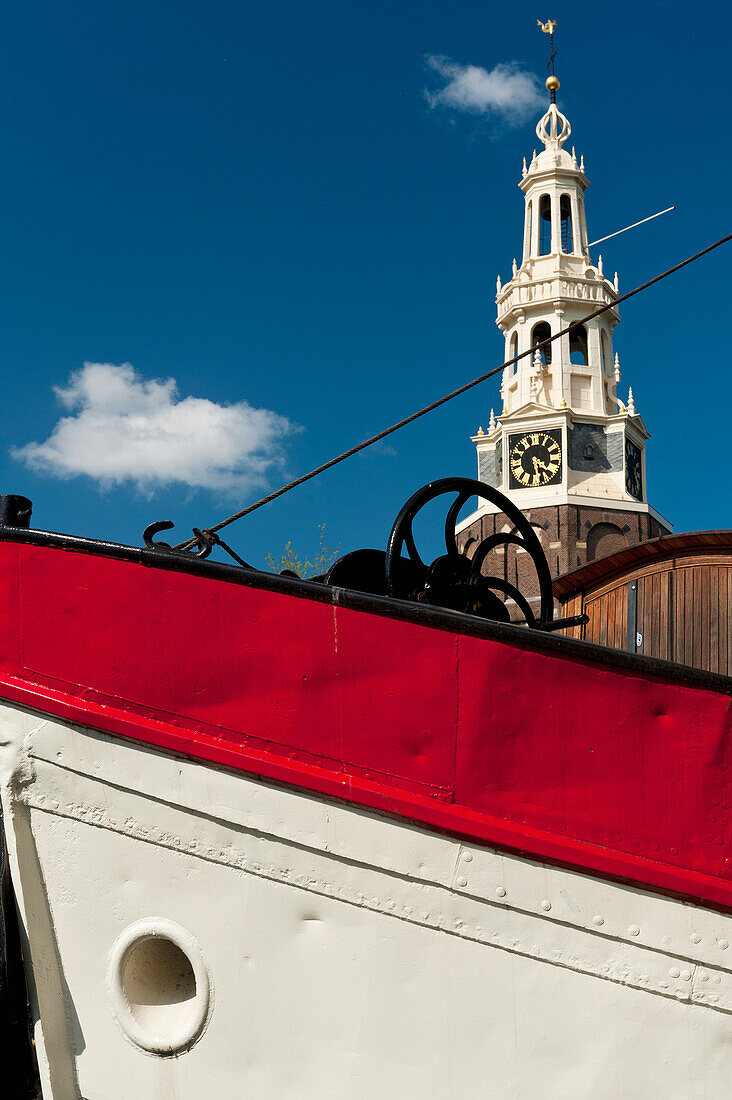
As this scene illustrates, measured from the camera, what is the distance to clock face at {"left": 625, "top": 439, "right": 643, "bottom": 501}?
38844 mm

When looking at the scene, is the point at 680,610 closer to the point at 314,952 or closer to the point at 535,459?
the point at 314,952

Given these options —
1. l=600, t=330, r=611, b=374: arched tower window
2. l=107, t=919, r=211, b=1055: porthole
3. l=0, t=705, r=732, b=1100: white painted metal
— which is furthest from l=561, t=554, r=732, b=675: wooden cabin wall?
l=600, t=330, r=611, b=374: arched tower window

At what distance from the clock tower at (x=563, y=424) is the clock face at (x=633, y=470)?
43mm

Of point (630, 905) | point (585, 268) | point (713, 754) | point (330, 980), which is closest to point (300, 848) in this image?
point (330, 980)

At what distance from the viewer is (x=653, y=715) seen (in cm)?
260

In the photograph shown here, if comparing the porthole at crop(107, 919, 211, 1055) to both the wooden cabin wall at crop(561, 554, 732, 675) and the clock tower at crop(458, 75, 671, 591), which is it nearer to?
the wooden cabin wall at crop(561, 554, 732, 675)

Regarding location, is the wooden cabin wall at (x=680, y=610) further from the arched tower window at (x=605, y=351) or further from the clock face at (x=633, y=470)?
the arched tower window at (x=605, y=351)

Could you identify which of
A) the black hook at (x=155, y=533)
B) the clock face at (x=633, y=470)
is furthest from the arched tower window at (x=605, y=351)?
the black hook at (x=155, y=533)

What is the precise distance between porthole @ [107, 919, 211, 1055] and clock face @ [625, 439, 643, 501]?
37.5 metres

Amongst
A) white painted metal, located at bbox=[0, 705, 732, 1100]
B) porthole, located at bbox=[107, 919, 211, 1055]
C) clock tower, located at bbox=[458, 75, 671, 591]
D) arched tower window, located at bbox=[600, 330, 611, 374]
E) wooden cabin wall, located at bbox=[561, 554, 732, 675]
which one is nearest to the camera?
white painted metal, located at bbox=[0, 705, 732, 1100]

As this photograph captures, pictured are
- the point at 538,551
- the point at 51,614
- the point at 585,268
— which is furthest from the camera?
the point at 585,268

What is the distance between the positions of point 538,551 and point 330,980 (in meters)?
2.04

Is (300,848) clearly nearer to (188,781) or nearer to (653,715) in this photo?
(188,781)

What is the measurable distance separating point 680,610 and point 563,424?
110 ft
